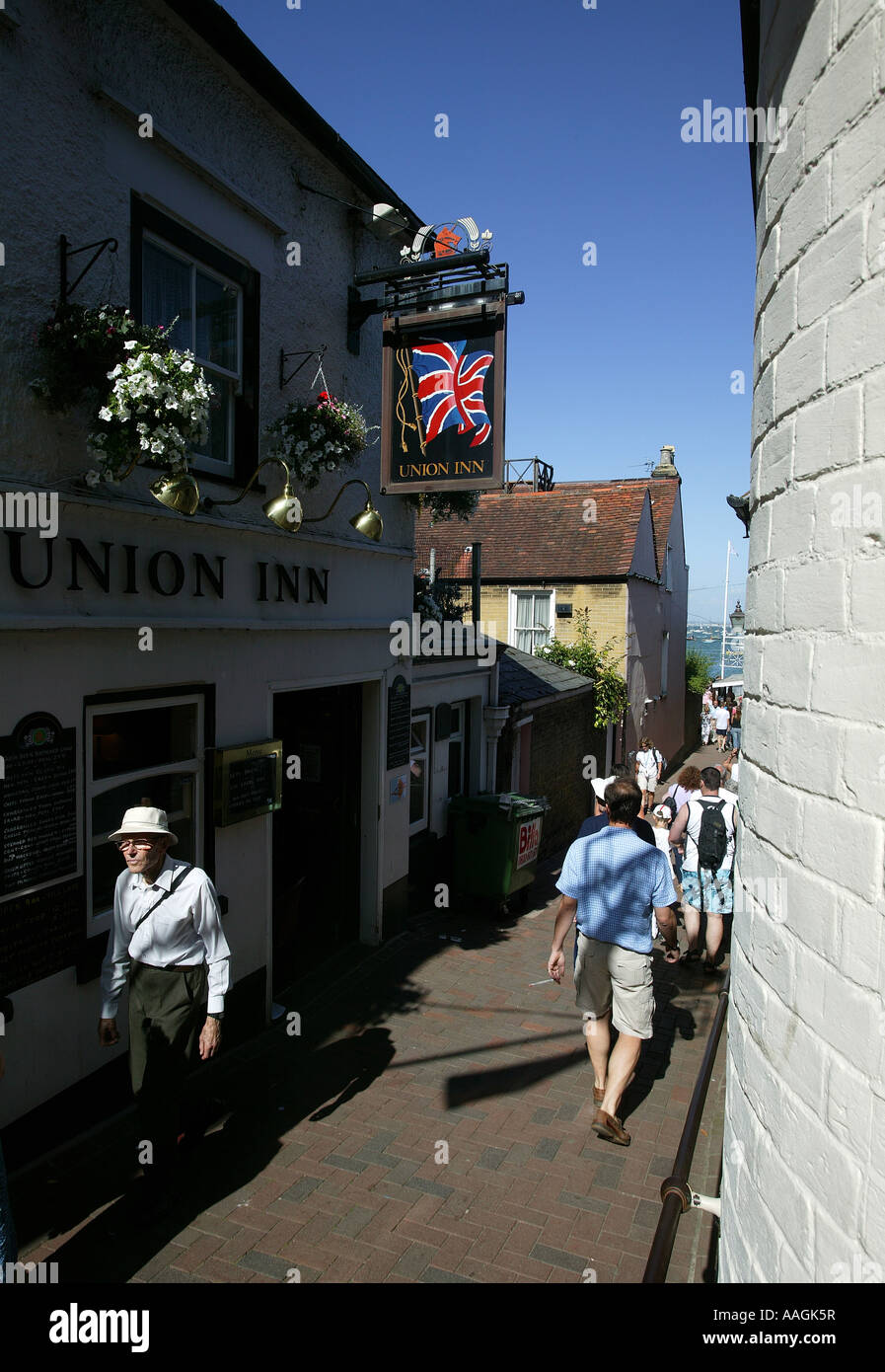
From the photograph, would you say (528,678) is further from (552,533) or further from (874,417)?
(874,417)

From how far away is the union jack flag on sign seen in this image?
6637 mm

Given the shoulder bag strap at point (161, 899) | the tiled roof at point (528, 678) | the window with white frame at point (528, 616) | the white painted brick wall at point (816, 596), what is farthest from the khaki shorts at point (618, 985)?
the window with white frame at point (528, 616)

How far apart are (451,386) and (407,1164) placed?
5261 mm

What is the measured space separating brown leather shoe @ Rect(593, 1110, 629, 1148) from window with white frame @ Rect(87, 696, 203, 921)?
301cm

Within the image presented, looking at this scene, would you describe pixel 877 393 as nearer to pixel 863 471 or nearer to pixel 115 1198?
pixel 863 471

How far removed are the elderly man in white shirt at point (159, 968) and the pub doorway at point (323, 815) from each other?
11.7 ft

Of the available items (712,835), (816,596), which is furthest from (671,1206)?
(712,835)

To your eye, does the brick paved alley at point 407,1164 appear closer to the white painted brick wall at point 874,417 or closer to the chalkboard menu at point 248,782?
the chalkboard menu at point 248,782

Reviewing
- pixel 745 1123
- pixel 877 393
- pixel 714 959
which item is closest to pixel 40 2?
pixel 877 393

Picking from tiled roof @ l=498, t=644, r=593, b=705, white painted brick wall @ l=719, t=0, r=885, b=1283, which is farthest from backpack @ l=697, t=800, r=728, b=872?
white painted brick wall @ l=719, t=0, r=885, b=1283

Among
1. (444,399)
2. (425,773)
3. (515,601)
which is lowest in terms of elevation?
(425,773)

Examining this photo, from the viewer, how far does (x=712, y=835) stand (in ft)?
24.4
